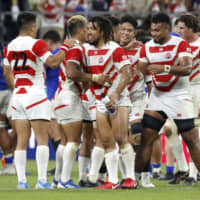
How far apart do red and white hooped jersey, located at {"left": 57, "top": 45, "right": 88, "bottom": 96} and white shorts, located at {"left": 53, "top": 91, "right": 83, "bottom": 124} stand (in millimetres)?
94

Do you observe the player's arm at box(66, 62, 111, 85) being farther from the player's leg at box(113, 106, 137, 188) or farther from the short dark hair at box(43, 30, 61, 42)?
the short dark hair at box(43, 30, 61, 42)

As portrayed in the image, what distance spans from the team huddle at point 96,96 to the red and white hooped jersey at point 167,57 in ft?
0.04

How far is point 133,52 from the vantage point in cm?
1035

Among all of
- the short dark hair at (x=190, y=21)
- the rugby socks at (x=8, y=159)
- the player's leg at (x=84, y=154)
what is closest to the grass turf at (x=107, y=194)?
the player's leg at (x=84, y=154)

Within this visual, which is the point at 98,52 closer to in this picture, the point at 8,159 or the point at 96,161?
the point at 96,161

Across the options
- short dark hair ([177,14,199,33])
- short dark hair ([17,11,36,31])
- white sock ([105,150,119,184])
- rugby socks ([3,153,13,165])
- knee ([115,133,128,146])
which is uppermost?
short dark hair ([17,11,36,31])

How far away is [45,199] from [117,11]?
9580mm

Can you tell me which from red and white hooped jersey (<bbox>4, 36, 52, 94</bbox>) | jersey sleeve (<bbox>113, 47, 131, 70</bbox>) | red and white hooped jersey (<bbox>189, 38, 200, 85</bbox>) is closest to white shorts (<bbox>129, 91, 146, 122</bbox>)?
red and white hooped jersey (<bbox>189, 38, 200, 85</bbox>)

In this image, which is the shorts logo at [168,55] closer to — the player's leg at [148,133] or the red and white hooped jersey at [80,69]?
the player's leg at [148,133]

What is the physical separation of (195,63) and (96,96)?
1892 millimetres

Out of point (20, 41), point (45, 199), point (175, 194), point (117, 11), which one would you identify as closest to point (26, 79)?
point (20, 41)

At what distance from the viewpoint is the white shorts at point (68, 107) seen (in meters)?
9.17

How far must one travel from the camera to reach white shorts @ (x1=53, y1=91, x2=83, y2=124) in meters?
9.17

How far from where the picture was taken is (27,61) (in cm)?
879
